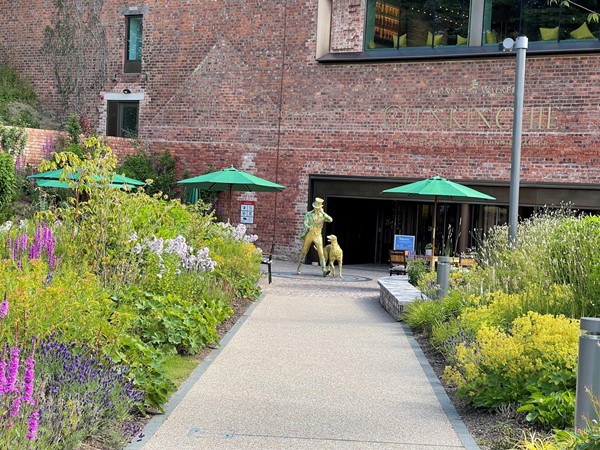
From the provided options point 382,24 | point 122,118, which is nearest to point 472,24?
point 382,24

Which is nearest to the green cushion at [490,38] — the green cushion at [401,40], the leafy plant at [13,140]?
the green cushion at [401,40]

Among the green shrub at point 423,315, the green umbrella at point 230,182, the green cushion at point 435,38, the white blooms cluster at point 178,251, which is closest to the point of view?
the white blooms cluster at point 178,251

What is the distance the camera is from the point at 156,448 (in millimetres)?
5473

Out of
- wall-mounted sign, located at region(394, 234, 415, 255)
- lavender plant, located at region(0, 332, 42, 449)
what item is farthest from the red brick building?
lavender plant, located at region(0, 332, 42, 449)

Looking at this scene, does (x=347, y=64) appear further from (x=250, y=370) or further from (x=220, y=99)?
(x=250, y=370)

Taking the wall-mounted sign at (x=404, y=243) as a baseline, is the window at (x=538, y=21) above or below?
above

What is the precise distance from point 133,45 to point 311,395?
72.6ft

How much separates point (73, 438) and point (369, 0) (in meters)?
21.1

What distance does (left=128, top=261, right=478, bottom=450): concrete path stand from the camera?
5.88 m

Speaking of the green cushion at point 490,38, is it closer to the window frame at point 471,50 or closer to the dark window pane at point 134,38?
the window frame at point 471,50

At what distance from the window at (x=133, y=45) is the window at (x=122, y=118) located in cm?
110

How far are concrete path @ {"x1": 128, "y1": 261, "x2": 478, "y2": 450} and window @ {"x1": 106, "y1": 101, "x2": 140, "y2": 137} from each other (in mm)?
16084

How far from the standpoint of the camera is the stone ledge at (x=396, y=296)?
12500mm

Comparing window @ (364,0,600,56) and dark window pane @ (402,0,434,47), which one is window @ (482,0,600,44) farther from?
dark window pane @ (402,0,434,47)
